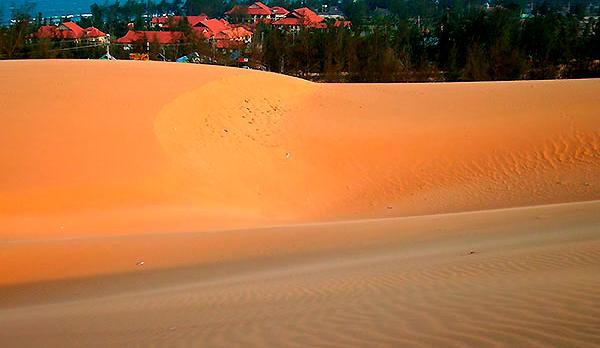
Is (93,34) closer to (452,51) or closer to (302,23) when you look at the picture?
(302,23)

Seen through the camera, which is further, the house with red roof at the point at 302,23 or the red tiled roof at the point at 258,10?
the red tiled roof at the point at 258,10

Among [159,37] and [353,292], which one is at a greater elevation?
[353,292]

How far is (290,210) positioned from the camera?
15961 mm

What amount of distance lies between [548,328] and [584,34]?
49.5 m

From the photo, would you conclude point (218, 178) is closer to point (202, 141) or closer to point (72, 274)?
point (202, 141)

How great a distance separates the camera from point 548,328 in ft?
15.9

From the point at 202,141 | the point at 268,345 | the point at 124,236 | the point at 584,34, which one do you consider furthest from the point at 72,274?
the point at 584,34

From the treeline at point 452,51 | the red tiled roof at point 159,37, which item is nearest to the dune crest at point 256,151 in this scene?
the treeline at point 452,51

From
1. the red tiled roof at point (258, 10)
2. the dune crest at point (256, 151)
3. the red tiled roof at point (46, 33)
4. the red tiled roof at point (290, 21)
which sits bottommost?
the dune crest at point (256, 151)

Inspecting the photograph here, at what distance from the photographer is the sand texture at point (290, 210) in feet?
19.6

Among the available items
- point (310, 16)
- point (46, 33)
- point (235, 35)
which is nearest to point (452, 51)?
point (235, 35)

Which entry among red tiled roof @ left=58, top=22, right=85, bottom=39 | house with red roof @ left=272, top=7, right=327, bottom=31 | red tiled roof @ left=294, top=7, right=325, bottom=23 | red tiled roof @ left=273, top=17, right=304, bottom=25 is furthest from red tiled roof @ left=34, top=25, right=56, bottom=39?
red tiled roof @ left=294, top=7, right=325, bottom=23

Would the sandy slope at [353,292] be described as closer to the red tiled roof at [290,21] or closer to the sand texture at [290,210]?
the sand texture at [290,210]

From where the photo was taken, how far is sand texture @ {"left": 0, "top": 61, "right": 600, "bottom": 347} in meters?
5.96
